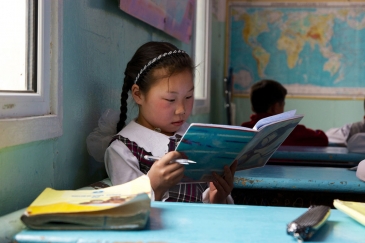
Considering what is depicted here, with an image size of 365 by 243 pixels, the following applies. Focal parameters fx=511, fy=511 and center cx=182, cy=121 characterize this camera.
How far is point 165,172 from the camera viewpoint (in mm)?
1189

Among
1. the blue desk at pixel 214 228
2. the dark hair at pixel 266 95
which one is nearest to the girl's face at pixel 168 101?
the blue desk at pixel 214 228

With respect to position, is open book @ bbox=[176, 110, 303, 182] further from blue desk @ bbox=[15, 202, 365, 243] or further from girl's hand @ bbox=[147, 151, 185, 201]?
blue desk @ bbox=[15, 202, 365, 243]

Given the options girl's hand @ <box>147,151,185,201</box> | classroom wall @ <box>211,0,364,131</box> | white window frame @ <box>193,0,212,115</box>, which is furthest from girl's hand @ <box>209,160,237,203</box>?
classroom wall @ <box>211,0,364,131</box>

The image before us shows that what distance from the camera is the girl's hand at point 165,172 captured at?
1175mm

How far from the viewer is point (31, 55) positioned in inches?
50.6

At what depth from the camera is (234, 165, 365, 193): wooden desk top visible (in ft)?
5.19

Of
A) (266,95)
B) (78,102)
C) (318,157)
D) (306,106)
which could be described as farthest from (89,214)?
(306,106)

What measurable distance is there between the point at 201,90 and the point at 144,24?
6.81 feet

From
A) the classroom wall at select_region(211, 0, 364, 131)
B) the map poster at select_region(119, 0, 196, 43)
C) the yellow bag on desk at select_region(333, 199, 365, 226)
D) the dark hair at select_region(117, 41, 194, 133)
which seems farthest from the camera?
the classroom wall at select_region(211, 0, 364, 131)

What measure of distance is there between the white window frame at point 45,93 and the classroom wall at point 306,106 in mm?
3741

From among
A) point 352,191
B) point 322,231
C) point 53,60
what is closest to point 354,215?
point 322,231

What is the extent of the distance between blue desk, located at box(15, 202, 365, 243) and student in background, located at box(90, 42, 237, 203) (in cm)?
36

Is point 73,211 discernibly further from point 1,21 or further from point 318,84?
point 318,84

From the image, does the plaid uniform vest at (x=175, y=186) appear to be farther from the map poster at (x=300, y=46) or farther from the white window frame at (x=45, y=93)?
the map poster at (x=300, y=46)
